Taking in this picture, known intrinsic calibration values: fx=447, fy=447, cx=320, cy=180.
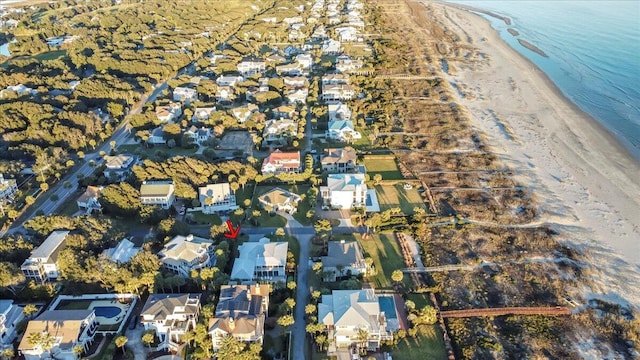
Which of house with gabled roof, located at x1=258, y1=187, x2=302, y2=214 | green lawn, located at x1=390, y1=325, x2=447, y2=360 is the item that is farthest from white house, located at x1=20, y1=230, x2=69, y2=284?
green lawn, located at x1=390, y1=325, x2=447, y2=360

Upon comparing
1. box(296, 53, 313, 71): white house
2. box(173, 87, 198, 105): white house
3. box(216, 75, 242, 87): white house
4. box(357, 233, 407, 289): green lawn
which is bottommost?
box(357, 233, 407, 289): green lawn

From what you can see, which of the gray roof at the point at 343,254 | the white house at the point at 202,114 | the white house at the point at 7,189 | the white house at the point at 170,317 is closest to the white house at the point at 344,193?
the gray roof at the point at 343,254

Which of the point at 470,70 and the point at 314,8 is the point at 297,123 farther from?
the point at 314,8

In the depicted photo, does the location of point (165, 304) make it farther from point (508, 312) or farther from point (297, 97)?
point (297, 97)

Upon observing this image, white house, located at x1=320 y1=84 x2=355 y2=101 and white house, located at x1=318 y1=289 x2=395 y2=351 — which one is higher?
white house, located at x1=320 y1=84 x2=355 y2=101

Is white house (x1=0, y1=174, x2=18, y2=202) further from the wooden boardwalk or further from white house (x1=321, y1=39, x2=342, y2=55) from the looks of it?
white house (x1=321, y1=39, x2=342, y2=55)

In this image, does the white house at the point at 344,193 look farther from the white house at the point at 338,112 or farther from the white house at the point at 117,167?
the white house at the point at 117,167
